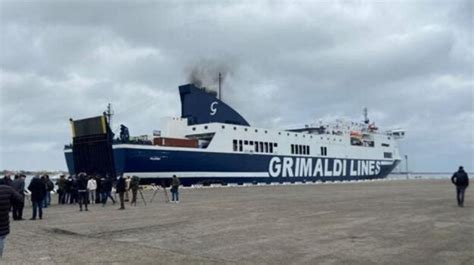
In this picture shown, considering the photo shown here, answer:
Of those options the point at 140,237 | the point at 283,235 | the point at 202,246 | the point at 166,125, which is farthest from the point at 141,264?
the point at 166,125

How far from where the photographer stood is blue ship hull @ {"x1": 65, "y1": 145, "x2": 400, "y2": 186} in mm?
35000

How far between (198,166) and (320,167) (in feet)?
61.3

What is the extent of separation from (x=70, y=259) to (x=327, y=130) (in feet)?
178

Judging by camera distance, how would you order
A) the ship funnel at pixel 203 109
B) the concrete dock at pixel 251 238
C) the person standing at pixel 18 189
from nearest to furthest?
the concrete dock at pixel 251 238 < the person standing at pixel 18 189 < the ship funnel at pixel 203 109

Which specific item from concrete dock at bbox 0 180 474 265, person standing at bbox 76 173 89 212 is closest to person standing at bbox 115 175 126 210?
person standing at bbox 76 173 89 212

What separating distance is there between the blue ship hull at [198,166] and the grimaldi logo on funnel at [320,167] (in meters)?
0.11

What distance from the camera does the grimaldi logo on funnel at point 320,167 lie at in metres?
47.8

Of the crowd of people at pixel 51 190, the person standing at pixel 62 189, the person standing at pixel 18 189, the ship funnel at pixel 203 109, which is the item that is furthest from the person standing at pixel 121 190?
the ship funnel at pixel 203 109

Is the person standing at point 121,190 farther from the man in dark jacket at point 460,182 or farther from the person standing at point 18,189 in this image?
the man in dark jacket at point 460,182

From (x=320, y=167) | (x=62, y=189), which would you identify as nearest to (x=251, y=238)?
(x=62, y=189)

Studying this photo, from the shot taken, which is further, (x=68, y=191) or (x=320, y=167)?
(x=320, y=167)

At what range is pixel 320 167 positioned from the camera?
53562 millimetres

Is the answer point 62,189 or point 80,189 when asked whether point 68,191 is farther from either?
point 80,189

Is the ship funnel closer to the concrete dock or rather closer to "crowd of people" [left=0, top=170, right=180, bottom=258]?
"crowd of people" [left=0, top=170, right=180, bottom=258]
